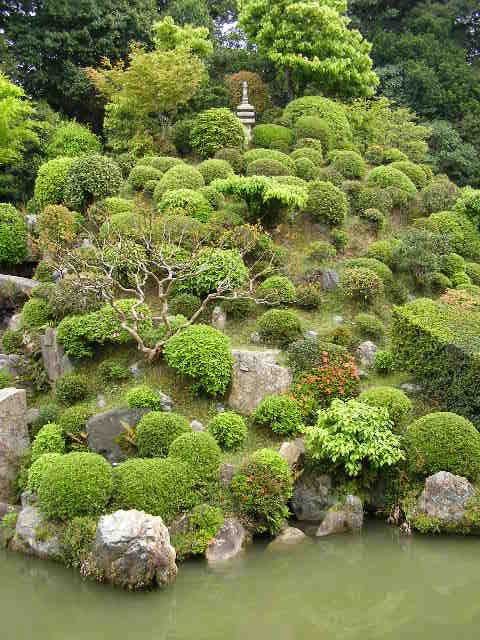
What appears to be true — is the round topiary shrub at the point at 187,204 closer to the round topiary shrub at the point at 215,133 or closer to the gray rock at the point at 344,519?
→ the round topiary shrub at the point at 215,133

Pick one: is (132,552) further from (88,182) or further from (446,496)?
(88,182)

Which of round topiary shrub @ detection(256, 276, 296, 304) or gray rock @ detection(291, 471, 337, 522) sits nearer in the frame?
gray rock @ detection(291, 471, 337, 522)

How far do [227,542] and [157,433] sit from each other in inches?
80.7

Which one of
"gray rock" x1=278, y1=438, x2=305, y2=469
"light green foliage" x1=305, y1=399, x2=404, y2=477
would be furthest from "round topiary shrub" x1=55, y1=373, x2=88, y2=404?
"light green foliage" x1=305, y1=399, x2=404, y2=477

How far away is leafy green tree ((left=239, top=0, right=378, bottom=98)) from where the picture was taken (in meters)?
21.7

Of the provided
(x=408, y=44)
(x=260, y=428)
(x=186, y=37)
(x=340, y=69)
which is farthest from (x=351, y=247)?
(x=408, y=44)

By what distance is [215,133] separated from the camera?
1945 centimetres

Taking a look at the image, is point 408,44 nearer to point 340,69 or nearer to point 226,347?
point 340,69

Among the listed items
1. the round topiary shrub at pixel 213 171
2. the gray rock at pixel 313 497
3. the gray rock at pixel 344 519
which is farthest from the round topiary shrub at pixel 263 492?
the round topiary shrub at pixel 213 171

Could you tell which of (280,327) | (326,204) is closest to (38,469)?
(280,327)

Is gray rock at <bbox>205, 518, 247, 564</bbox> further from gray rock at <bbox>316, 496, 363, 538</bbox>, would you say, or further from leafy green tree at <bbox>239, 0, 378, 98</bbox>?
leafy green tree at <bbox>239, 0, 378, 98</bbox>

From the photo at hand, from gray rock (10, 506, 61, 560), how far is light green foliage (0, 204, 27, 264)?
8.63 metres

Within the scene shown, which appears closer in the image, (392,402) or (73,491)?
(73,491)

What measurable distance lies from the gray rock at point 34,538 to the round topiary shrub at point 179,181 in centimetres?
953
